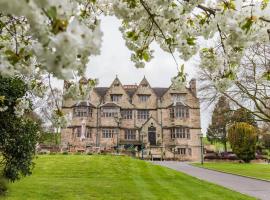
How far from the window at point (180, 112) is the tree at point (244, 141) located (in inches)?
323

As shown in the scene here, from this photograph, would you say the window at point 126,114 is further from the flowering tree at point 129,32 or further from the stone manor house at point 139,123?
the flowering tree at point 129,32

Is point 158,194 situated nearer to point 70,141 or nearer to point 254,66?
point 254,66

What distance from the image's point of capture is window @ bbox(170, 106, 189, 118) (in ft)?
190

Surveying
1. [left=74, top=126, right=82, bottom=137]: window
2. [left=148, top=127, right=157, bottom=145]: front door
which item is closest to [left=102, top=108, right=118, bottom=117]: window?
[left=74, top=126, right=82, bottom=137]: window

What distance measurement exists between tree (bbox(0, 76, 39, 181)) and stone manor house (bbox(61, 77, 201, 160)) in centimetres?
4091

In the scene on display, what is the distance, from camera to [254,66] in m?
23.8

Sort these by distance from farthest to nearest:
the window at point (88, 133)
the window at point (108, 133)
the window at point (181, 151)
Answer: the window at point (108, 133), the window at point (88, 133), the window at point (181, 151)

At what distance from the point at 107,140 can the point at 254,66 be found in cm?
3664

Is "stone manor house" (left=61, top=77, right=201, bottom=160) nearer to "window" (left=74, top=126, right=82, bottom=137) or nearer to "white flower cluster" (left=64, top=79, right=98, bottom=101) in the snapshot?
"window" (left=74, top=126, right=82, bottom=137)

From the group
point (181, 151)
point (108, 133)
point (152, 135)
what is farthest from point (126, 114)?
point (181, 151)

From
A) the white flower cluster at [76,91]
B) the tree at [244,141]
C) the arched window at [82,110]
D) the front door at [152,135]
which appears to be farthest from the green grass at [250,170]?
the arched window at [82,110]

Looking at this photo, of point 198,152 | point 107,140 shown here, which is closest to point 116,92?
point 107,140

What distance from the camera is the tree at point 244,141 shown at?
50125 mm

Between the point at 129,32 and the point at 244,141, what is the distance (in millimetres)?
47372
